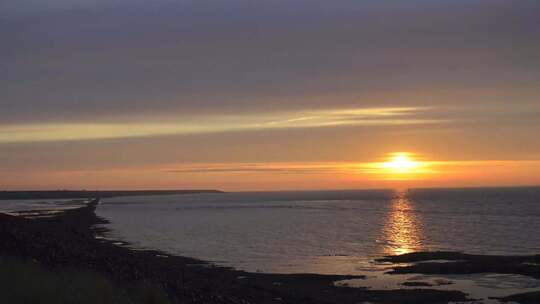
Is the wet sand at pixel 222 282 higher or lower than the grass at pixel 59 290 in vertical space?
lower

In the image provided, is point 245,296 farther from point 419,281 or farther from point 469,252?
point 469,252

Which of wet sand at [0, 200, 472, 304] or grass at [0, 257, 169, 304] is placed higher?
grass at [0, 257, 169, 304]

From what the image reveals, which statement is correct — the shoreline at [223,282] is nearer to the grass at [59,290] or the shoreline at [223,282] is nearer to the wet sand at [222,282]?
the wet sand at [222,282]

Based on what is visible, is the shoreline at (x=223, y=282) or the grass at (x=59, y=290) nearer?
the grass at (x=59, y=290)

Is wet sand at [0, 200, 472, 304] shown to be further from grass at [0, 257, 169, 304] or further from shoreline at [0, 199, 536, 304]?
grass at [0, 257, 169, 304]

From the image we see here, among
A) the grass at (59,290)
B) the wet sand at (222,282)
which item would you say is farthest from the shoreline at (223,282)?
the grass at (59,290)

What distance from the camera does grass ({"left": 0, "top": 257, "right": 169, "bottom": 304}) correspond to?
551 inches

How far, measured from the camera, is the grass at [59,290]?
14000 millimetres

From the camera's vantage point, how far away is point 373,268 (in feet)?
116

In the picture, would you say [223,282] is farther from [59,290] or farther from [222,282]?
[59,290]

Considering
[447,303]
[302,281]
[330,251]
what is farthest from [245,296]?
[330,251]

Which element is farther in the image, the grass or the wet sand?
the wet sand

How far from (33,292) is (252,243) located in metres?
37.0

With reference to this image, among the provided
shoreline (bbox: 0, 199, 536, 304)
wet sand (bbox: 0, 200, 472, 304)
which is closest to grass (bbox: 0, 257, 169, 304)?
shoreline (bbox: 0, 199, 536, 304)
